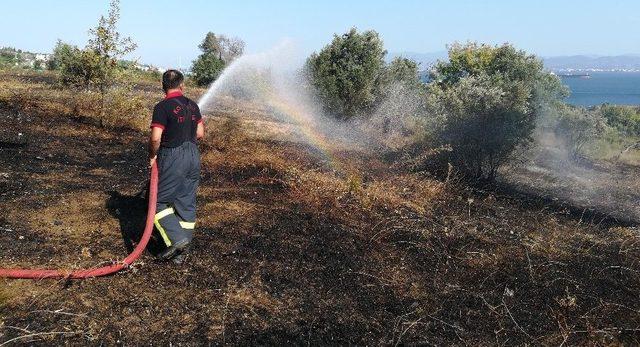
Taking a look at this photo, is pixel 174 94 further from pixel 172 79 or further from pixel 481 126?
pixel 481 126

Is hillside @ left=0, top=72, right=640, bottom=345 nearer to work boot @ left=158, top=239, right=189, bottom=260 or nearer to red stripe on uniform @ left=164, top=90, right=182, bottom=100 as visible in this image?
work boot @ left=158, top=239, right=189, bottom=260

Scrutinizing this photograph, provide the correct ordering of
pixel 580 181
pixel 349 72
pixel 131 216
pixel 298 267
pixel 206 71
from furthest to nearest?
pixel 206 71
pixel 349 72
pixel 580 181
pixel 131 216
pixel 298 267

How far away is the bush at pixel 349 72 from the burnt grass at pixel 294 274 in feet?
40.8

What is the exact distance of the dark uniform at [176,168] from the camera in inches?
167

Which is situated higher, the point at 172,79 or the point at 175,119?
the point at 172,79

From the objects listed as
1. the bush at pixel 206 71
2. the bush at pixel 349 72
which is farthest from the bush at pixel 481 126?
the bush at pixel 206 71

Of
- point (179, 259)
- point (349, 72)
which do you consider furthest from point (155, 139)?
point (349, 72)

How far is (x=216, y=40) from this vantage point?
45.6m

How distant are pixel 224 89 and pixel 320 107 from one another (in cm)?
1037

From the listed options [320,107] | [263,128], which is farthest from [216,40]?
[263,128]

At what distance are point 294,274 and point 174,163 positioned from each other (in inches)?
66.2

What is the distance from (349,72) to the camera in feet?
61.7

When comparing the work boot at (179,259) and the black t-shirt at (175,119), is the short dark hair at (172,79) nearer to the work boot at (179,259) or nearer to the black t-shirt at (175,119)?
the black t-shirt at (175,119)

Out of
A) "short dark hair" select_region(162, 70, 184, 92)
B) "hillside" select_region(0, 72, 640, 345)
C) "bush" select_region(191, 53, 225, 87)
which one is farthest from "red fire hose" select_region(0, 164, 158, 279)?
"bush" select_region(191, 53, 225, 87)
